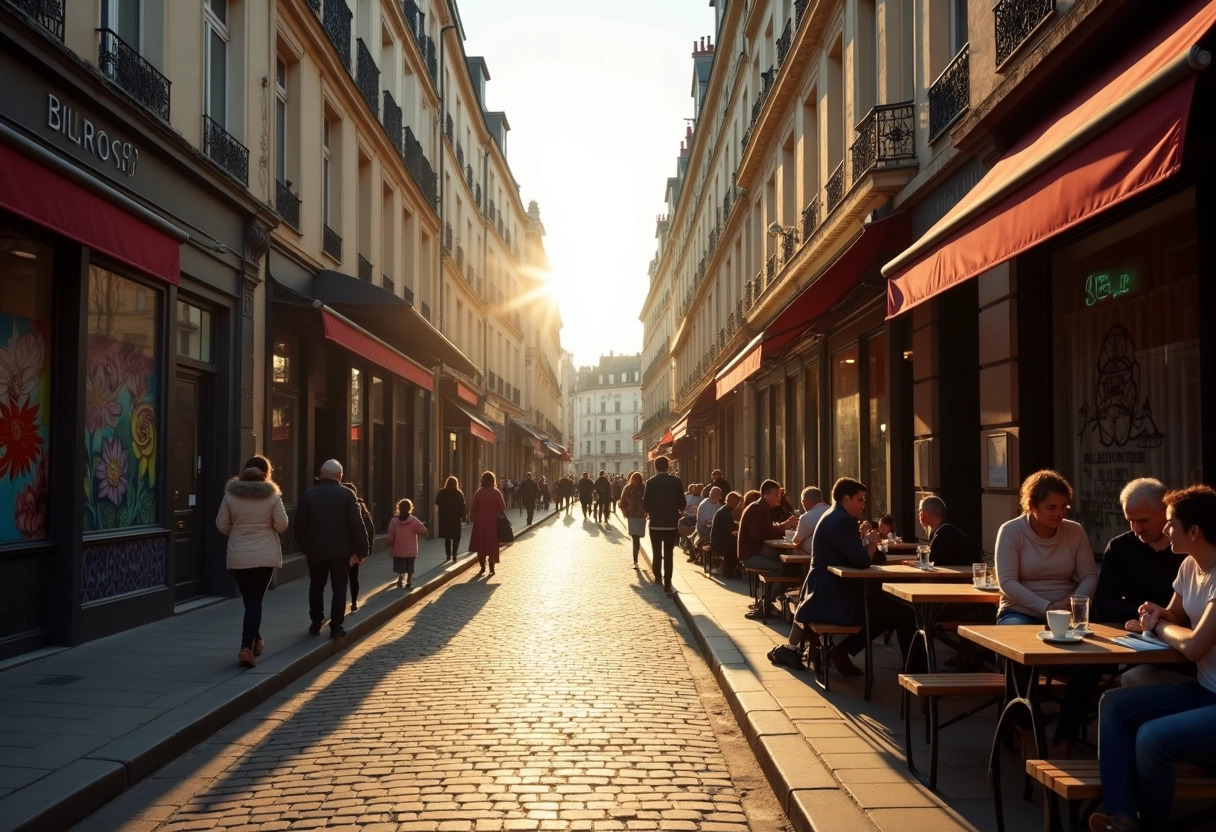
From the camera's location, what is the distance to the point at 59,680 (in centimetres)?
723

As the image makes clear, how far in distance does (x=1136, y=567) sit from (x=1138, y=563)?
0.8 inches

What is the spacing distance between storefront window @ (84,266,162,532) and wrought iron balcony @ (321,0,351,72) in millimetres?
7367

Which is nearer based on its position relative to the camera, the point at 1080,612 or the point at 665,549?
the point at 1080,612

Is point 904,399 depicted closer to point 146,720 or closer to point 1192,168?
point 1192,168

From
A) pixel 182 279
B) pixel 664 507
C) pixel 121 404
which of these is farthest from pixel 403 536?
pixel 121 404

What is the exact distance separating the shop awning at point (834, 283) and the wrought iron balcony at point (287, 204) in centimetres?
638

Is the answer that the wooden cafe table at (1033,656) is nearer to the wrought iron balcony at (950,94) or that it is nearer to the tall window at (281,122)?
the wrought iron balcony at (950,94)

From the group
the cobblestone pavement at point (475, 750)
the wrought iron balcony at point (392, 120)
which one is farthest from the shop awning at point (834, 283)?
the wrought iron balcony at point (392, 120)

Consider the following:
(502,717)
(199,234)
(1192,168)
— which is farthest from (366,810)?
(199,234)

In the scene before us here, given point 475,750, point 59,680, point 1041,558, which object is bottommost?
point 475,750

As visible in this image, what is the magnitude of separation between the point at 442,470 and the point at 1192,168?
23776 millimetres

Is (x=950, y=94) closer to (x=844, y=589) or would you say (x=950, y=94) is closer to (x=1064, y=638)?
(x=844, y=589)

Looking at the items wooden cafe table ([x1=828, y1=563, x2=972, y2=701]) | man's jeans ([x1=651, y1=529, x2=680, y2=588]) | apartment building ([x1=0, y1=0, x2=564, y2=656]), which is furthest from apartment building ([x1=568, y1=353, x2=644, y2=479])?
wooden cafe table ([x1=828, y1=563, x2=972, y2=701])

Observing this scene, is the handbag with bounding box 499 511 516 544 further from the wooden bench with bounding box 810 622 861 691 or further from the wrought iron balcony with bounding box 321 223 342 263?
the wooden bench with bounding box 810 622 861 691
